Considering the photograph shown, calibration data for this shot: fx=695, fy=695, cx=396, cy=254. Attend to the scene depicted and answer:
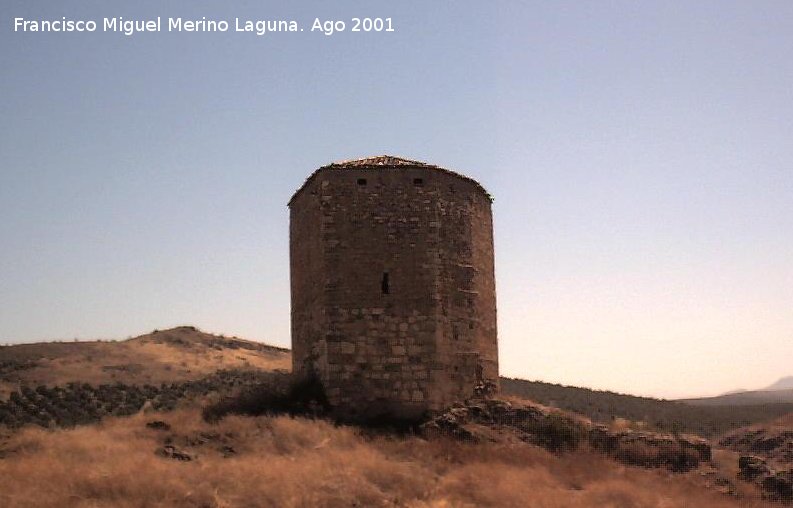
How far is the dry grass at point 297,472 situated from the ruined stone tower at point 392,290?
4.34 ft

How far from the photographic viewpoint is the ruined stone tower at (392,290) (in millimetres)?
14289

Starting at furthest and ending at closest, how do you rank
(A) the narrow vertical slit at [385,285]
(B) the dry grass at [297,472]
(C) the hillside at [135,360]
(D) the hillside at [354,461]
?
(C) the hillside at [135,360], (A) the narrow vertical slit at [385,285], (D) the hillside at [354,461], (B) the dry grass at [297,472]

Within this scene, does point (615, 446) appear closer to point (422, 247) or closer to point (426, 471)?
point (426, 471)

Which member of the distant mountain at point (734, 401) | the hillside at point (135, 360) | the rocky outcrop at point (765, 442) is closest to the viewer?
the rocky outcrop at point (765, 442)

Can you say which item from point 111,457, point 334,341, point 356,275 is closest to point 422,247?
point 356,275

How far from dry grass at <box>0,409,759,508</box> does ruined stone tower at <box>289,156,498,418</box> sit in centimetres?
132

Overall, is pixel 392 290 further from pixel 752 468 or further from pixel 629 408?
pixel 629 408

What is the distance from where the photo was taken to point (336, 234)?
586 inches

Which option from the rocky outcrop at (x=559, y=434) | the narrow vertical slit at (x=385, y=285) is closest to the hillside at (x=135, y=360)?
the narrow vertical slit at (x=385, y=285)

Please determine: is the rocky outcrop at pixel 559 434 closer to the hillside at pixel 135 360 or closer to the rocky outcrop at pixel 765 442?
the rocky outcrop at pixel 765 442

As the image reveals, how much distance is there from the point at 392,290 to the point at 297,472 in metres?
5.20

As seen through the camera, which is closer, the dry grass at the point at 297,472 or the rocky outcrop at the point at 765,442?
the dry grass at the point at 297,472

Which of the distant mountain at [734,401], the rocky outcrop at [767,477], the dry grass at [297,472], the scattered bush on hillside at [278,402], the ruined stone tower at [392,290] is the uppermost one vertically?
the ruined stone tower at [392,290]

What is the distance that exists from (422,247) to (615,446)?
5665 millimetres
